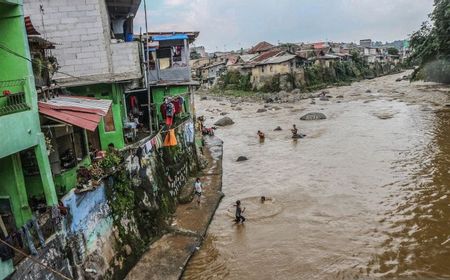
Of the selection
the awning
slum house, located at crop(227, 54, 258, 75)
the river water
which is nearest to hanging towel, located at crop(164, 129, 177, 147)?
the river water

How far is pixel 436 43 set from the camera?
49125mm

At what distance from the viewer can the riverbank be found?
14020 mm

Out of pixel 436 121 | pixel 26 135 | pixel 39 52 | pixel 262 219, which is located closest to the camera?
pixel 26 135

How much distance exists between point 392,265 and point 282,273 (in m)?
3.86

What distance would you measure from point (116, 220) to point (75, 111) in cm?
408

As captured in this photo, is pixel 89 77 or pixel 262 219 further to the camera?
pixel 262 219

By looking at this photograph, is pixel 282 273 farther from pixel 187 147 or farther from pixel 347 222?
pixel 187 147

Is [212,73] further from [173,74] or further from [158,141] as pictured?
[158,141]

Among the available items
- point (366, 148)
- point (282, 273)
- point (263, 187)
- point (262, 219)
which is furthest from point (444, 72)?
point (282, 273)

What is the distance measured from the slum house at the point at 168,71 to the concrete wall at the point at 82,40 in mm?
6290

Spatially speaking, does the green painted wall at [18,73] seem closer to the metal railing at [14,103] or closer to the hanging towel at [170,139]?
the metal railing at [14,103]

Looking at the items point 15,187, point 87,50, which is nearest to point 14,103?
point 15,187

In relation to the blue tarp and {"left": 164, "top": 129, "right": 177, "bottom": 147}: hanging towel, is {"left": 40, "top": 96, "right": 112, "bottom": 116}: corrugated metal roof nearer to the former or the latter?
{"left": 164, "top": 129, "right": 177, "bottom": 147}: hanging towel

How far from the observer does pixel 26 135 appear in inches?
A: 396
